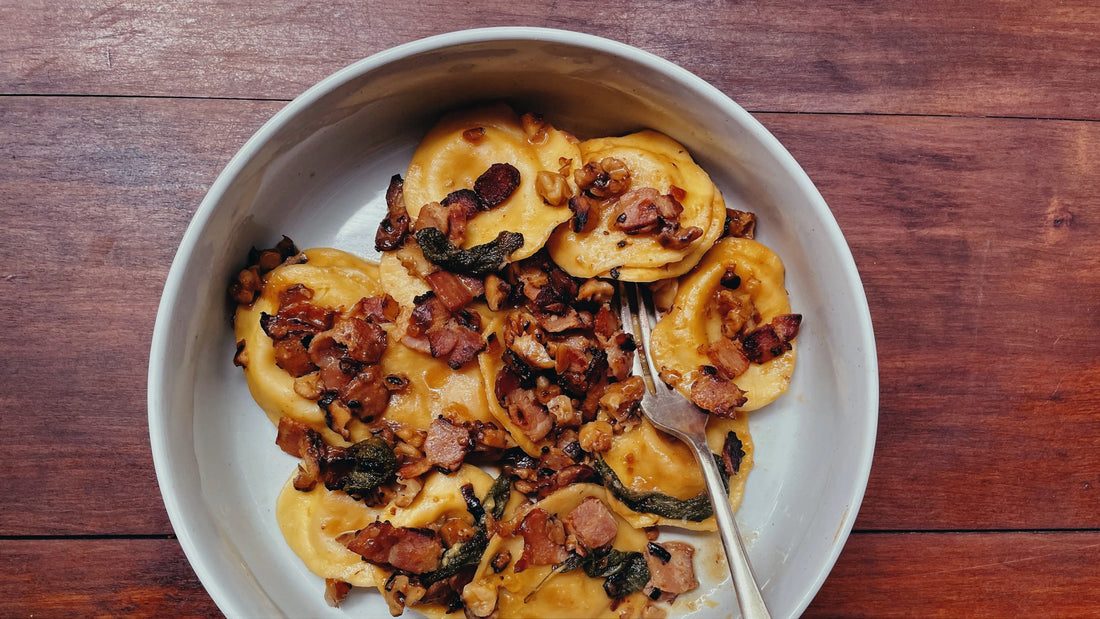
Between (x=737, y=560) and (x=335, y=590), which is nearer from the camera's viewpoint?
(x=737, y=560)

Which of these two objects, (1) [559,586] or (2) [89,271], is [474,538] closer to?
(1) [559,586]

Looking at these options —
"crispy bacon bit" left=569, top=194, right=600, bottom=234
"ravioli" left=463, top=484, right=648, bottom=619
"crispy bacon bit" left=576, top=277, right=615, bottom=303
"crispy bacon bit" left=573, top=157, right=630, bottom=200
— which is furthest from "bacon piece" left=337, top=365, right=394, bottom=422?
"crispy bacon bit" left=573, top=157, right=630, bottom=200

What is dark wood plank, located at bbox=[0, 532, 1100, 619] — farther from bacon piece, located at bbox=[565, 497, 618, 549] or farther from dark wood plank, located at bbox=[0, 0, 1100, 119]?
dark wood plank, located at bbox=[0, 0, 1100, 119]

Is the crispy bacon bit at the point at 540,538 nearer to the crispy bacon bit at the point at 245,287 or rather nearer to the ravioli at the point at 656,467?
the ravioli at the point at 656,467

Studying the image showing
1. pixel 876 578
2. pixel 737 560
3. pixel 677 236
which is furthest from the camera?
pixel 876 578

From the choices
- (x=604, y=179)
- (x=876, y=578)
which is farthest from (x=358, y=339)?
(x=876, y=578)

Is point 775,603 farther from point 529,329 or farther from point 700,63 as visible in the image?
point 700,63

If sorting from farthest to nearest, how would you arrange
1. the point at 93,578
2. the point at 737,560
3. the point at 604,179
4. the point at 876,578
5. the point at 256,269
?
1. the point at 876,578
2. the point at 93,578
3. the point at 256,269
4. the point at 604,179
5. the point at 737,560
